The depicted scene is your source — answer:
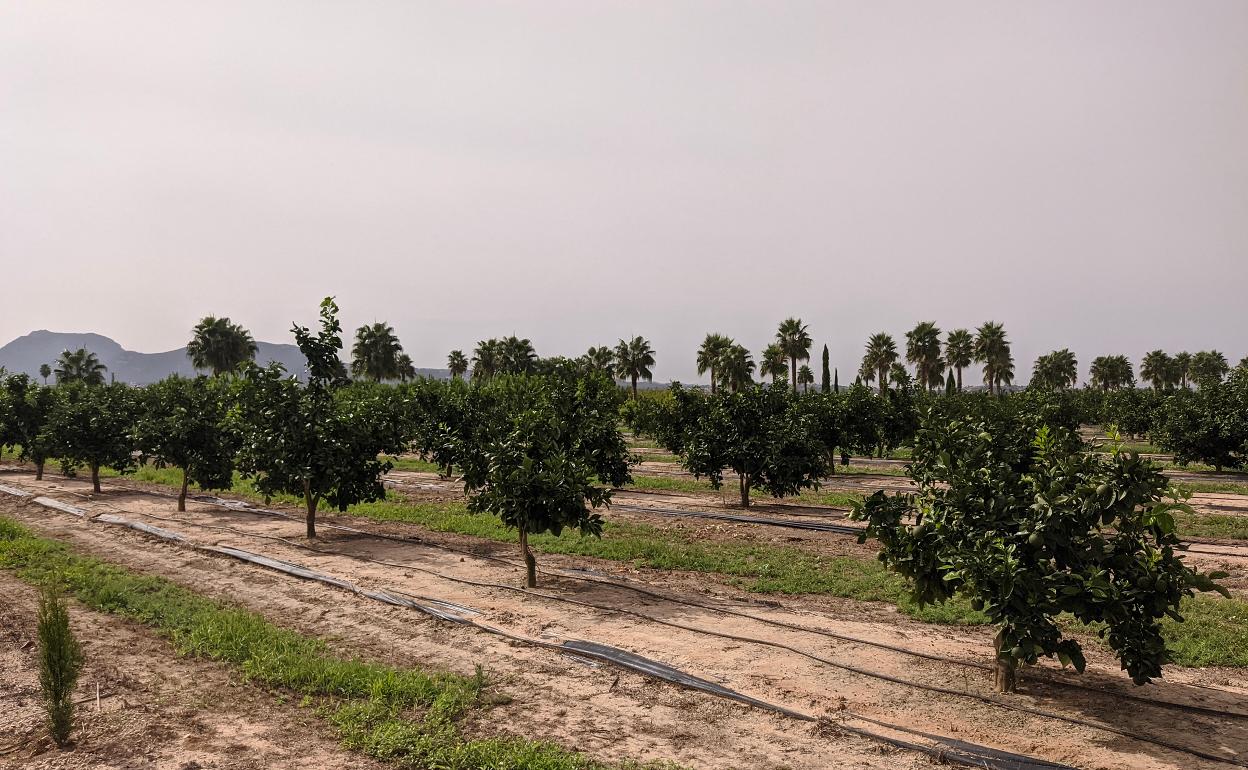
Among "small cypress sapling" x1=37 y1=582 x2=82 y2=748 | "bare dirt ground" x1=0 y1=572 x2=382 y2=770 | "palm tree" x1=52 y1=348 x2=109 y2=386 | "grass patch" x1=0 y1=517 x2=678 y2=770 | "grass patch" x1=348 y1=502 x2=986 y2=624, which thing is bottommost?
"bare dirt ground" x1=0 y1=572 x2=382 y2=770

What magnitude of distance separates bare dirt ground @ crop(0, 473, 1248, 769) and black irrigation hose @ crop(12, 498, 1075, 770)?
162mm

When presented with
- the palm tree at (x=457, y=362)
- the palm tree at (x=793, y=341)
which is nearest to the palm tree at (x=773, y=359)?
the palm tree at (x=793, y=341)

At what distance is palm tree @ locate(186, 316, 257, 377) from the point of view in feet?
227

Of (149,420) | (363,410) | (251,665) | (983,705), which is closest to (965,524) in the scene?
(983,705)

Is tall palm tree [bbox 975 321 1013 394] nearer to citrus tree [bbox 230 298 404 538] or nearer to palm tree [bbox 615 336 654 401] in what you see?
palm tree [bbox 615 336 654 401]

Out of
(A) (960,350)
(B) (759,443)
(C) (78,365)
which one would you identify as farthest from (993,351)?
(C) (78,365)

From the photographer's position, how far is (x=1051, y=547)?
7.60 metres

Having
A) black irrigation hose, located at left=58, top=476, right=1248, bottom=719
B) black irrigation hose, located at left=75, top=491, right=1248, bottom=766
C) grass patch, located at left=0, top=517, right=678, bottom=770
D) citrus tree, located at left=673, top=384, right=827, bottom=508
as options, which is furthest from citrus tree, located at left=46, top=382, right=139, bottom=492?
citrus tree, located at left=673, top=384, right=827, bottom=508

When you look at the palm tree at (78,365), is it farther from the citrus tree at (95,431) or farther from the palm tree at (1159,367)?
the palm tree at (1159,367)

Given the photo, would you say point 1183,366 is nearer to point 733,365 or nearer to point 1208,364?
point 1208,364

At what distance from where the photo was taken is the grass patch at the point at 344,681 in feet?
24.0

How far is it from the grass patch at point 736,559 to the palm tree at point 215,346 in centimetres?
5747

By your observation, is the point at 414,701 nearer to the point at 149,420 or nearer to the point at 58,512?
the point at 149,420

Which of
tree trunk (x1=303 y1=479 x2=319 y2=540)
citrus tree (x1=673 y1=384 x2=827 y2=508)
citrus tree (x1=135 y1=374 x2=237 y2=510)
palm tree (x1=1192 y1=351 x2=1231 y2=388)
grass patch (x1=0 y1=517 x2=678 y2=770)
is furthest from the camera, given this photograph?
palm tree (x1=1192 y1=351 x2=1231 y2=388)
